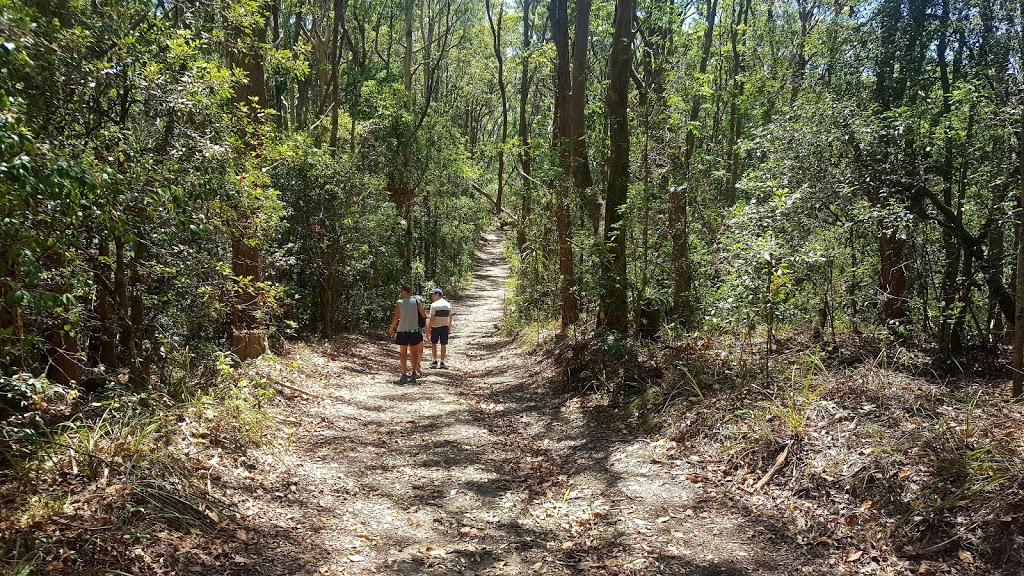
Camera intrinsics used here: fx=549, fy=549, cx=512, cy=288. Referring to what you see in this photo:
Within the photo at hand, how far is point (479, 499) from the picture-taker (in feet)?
18.0

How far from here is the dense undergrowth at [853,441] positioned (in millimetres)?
3838

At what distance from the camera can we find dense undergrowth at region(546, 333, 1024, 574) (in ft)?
12.6

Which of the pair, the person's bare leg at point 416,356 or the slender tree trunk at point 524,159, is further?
the slender tree trunk at point 524,159

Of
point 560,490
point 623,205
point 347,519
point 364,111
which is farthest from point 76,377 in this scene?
point 364,111

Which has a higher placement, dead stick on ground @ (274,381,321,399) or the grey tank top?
the grey tank top

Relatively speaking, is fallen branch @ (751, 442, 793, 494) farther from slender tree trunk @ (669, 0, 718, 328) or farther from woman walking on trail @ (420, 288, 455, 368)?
woman walking on trail @ (420, 288, 455, 368)

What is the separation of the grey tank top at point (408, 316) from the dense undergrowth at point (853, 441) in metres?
3.79

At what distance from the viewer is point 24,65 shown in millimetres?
3570

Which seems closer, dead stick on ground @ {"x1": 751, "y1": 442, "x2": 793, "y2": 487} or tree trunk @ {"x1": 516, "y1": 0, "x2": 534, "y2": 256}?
dead stick on ground @ {"x1": 751, "y1": 442, "x2": 793, "y2": 487}

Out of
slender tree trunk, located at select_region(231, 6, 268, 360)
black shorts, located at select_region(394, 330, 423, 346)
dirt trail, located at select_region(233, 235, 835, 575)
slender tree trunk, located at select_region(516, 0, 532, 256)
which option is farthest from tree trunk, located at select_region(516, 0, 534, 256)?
dirt trail, located at select_region(233, 235, 835, 575)

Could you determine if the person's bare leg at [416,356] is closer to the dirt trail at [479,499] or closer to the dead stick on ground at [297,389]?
the dirt trail at [479,499]

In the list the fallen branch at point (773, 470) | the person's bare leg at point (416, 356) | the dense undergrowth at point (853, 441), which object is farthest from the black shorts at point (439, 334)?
the fallen branch at point (773, 470)

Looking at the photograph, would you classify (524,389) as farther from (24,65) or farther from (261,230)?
(24,65)

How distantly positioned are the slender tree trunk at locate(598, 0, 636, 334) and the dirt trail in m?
1.87
